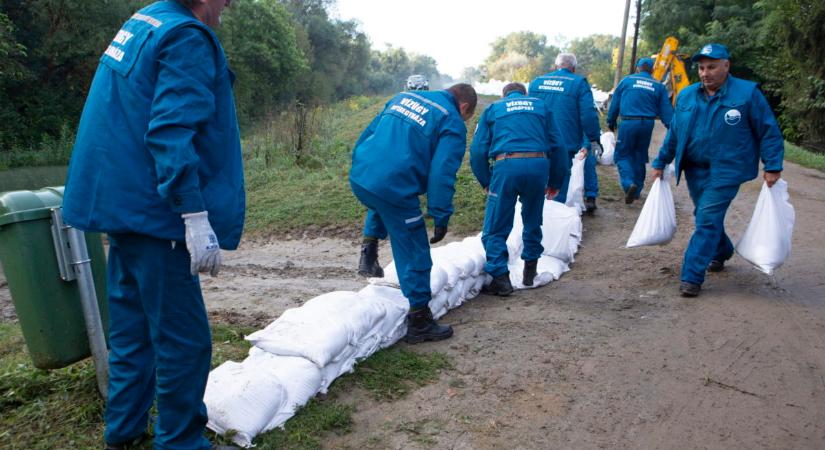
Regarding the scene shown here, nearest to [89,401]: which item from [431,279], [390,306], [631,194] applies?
[390,306]

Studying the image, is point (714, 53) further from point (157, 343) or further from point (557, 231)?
point (157, 343)

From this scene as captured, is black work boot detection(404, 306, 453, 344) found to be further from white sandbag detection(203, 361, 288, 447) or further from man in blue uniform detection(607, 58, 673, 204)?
man in blue uniform detection(607, 58, 673, 204)

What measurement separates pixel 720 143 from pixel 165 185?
4190 mm

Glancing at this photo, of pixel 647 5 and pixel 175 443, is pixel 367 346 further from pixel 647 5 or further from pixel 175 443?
pixel 647 5

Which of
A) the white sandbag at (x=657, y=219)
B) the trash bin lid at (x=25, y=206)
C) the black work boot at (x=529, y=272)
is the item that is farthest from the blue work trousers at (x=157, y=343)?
the white sandbag at (x=657, y=219)

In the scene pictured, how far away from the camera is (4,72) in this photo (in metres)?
19.2

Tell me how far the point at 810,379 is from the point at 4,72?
2184 centimetres

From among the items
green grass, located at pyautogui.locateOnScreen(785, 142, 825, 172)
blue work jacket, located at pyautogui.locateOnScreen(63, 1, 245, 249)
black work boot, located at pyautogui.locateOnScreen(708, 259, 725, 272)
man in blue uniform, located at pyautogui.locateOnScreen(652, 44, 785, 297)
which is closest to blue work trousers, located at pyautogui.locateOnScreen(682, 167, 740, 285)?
man in blue uniform, located at pyautogui.locateOnScreen(652, 44, 785, 297)

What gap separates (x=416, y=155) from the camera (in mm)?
4035

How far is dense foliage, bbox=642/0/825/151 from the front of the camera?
1620 centimetres

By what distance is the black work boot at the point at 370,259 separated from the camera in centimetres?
475

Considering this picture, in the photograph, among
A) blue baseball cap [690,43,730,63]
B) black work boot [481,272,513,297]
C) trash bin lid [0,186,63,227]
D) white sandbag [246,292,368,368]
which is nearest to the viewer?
trash bin lid [0,186,63,227]

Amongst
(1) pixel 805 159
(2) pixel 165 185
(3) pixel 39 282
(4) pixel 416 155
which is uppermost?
(2) pixel 165 185

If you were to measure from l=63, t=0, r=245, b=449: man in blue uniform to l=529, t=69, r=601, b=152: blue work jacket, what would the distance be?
5503 millimetres
